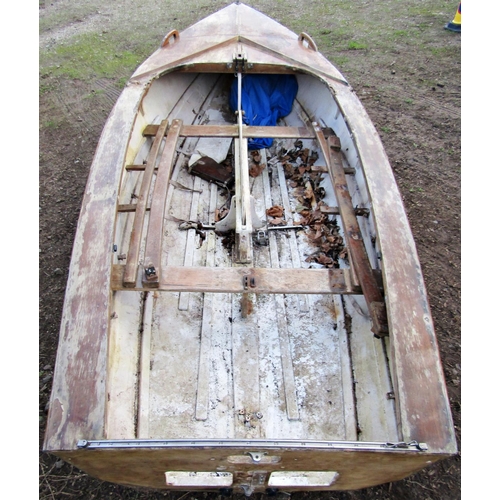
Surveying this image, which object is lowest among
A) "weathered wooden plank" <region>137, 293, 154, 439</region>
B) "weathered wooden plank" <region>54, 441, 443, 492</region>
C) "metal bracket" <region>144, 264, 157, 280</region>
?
"weathered wooden plank" <region>54, 441, 443, 492</region>

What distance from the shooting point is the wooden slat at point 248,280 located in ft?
8.58

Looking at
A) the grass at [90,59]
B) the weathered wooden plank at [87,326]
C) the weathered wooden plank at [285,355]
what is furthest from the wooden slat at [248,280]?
the grass at [90,59]

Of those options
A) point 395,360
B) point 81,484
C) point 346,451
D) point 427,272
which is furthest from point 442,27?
point 81,484

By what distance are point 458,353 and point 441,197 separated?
2.17 m

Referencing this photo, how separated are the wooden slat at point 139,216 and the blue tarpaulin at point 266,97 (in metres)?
1.30

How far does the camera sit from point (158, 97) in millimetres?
4469

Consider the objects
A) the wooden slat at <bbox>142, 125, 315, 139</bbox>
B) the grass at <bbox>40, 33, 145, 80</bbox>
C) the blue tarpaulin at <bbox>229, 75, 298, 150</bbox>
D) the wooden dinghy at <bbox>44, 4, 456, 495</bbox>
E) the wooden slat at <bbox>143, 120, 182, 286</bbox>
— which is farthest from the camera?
the grass at <bbox>40, 33, 145, 80</bbox>

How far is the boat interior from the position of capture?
2602 mm

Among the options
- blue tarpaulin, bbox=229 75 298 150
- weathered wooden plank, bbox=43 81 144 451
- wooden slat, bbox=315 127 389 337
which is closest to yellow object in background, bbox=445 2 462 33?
blue tarpaulin, bbox=229 75 298 150

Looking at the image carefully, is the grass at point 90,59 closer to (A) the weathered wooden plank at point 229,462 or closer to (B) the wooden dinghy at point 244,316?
(B) the wooden dinghy at point 244,316

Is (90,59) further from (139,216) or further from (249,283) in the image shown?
(249,283)

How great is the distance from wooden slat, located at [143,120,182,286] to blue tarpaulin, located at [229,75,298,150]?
1.19m

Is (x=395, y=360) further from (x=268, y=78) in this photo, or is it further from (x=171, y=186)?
(x=268, y=78)

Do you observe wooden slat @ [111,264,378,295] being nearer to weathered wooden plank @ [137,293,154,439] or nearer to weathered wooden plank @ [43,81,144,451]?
weathered wooden plank @ [43,81,144,451]
